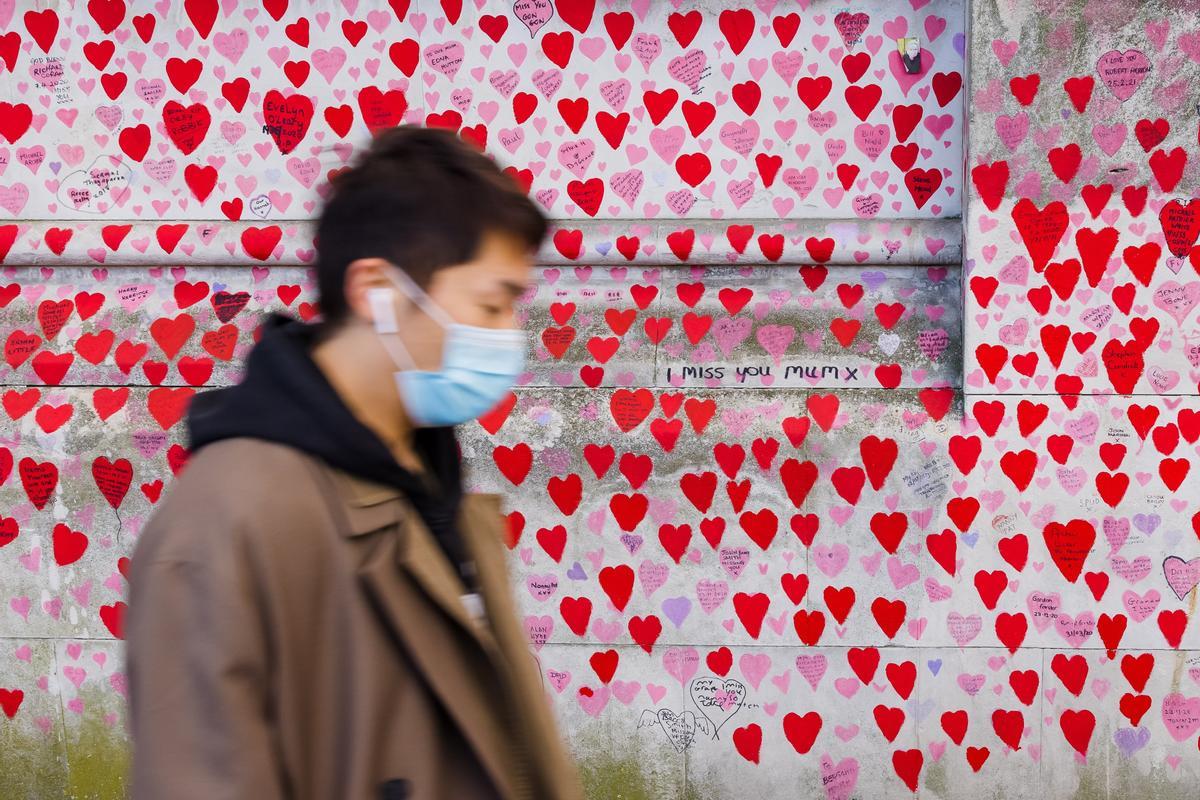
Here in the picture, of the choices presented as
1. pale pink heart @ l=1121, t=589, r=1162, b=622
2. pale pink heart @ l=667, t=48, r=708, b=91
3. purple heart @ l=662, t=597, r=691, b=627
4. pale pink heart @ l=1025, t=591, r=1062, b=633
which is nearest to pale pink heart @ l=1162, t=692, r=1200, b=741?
pale pink heart @ l=1121, t=589, r=1162, b=622

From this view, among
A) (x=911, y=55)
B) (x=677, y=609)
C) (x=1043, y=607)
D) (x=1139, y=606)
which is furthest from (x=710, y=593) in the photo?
(x=911, y=55)

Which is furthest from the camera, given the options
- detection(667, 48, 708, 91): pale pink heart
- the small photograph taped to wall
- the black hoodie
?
detection(667, 48, 708, 91): pale pink heart

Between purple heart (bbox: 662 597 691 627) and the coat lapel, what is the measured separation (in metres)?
2.71

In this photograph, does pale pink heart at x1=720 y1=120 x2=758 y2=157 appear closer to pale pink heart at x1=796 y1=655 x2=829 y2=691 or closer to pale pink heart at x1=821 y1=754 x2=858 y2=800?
pale pink heart at x1=796 y1=655 x2=829 y2=691

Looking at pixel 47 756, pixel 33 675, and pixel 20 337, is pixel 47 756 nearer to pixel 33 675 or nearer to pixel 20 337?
pixel 33 675

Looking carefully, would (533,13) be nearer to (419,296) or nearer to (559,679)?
(559,679)

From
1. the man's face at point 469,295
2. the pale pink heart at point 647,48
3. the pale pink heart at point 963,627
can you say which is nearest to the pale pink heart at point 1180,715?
the pale pink heart at point 963,627

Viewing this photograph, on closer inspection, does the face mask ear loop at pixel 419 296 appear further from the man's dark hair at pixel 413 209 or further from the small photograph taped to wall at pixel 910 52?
the small photograph taped to wall at pixel 910 52

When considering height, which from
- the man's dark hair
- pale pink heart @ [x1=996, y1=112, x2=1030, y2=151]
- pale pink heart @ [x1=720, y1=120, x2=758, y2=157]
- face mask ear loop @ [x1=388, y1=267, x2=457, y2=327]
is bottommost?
face mask ear loop @ [x1=388, y1=267, x2=457, y2=327]

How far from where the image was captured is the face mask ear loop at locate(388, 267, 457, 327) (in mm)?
1457

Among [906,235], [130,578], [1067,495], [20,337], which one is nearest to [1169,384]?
[1067,495]

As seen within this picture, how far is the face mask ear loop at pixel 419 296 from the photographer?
1.46 meters

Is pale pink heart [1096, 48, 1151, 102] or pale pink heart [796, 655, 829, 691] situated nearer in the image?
pale pink heart [1096, 48, 1151, 102]

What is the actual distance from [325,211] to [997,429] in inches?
125
